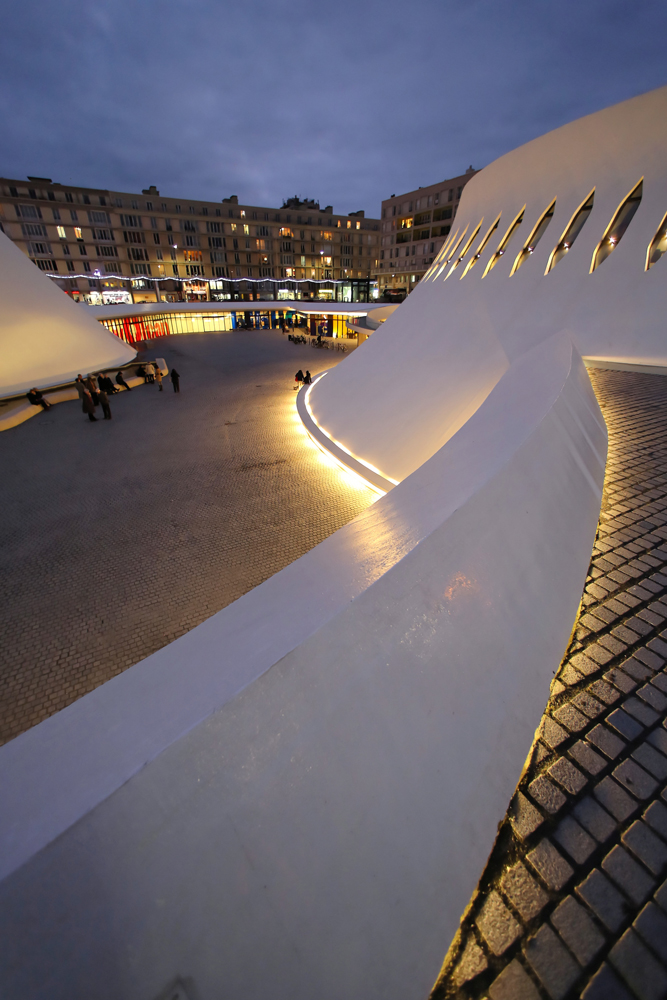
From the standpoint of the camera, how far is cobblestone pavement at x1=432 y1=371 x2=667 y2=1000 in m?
1.34

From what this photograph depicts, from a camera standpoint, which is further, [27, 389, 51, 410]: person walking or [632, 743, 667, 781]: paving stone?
[27, 389, 51, 410]: person walking

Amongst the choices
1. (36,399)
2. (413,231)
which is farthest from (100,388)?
(413,231)

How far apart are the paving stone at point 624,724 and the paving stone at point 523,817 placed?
0.59 m

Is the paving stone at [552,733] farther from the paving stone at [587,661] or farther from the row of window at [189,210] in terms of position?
the row of window at [189,210]

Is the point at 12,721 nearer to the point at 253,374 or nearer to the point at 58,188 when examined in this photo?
the point at 253,374

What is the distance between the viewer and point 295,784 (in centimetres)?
154

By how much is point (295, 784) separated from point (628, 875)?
4.16ft

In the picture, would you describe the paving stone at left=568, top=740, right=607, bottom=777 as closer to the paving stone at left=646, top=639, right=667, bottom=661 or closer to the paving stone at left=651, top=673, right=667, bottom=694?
the paving stone at left=651, top=673, right=667, bottom=694

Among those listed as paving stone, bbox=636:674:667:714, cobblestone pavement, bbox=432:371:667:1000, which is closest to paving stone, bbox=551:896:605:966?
cobblestone pavement, bbox=432:371:667:1000

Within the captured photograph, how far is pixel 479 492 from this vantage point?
8.00ft

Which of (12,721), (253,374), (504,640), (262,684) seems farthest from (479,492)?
(253,374)

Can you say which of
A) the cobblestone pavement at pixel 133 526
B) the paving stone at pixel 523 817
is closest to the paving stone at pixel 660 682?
the paving stone at pixel 523 817

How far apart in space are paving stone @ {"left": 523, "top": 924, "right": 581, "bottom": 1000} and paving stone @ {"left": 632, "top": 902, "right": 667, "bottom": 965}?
0.85 feet

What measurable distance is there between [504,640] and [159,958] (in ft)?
6.08
